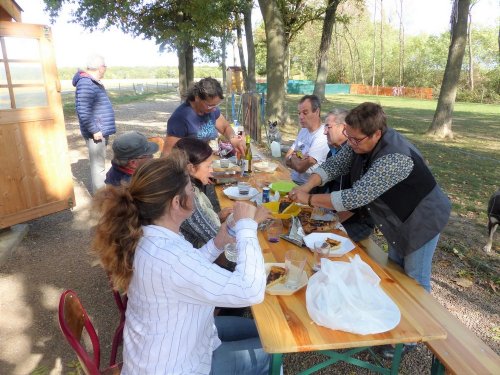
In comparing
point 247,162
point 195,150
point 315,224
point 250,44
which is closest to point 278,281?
point 315,224

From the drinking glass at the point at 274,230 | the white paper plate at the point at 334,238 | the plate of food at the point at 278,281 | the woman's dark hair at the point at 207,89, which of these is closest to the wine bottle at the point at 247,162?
the woman's dark hair at the point at 207,89

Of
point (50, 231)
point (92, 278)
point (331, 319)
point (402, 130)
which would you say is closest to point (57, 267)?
point (92, 278)

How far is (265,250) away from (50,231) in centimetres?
358

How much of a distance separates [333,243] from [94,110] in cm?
411

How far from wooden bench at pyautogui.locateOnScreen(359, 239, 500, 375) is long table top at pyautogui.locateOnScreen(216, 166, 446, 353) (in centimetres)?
17

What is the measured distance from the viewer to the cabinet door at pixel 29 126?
3914 millimetres

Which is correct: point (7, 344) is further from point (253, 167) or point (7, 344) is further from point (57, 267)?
point (253, 167)

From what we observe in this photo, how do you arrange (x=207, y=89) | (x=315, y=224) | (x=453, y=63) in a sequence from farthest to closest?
(x=453, y=63) < (x=207, y=89) < (x=315, y=224)

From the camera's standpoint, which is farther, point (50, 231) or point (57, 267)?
point (50, 231)

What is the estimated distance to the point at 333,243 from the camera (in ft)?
7.25

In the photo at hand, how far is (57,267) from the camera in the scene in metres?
3.82

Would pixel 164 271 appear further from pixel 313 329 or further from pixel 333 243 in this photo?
pixel 333 243

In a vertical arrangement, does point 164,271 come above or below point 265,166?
above

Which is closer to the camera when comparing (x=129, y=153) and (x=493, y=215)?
(x=129, y=153)
